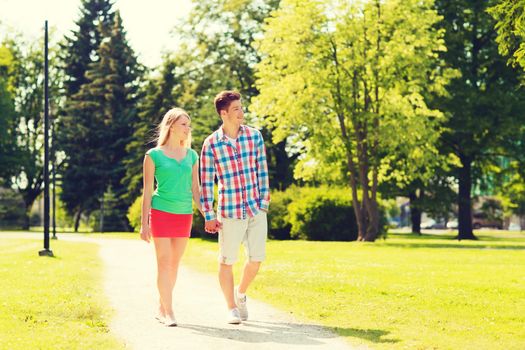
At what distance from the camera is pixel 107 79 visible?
2392 inches

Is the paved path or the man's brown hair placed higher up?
the man's brown hair

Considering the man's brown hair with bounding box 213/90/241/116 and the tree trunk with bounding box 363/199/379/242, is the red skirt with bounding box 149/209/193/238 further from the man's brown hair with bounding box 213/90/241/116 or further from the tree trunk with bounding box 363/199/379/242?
the tree trunk with bounding box 363/199/379/242

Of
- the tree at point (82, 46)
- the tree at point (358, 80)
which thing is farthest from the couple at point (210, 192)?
the tree at point (82, 46)

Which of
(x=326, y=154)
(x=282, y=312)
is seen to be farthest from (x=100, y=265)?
(x=326, y=154)

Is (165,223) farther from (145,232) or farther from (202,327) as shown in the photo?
(202,327)

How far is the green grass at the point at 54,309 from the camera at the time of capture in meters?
7.54

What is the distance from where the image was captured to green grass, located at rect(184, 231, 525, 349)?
816 centimetres

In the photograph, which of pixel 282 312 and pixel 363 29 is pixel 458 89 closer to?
pixel 363 29

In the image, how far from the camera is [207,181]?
8.46 m

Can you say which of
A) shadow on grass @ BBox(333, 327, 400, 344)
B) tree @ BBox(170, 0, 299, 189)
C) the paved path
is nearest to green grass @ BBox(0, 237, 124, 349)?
the paved path

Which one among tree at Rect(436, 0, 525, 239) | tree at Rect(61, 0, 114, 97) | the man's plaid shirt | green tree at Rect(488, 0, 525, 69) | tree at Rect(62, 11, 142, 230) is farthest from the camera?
tree at Rect(61, 0, 114, 97)

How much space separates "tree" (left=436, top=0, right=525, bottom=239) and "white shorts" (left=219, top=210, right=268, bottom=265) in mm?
30214

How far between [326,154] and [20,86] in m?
42.5

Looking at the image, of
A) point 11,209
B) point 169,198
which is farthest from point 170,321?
point 11,209
